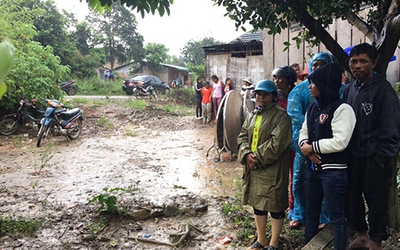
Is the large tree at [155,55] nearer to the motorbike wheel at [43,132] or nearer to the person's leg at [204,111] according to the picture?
the person's leg at [204,111]

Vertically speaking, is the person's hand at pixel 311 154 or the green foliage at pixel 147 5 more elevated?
the green foliage at pixel 147 5

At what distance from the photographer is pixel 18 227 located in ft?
10.6

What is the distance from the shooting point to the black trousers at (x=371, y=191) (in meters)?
2.33

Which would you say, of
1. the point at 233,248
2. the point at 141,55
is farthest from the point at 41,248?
the point at 141,55

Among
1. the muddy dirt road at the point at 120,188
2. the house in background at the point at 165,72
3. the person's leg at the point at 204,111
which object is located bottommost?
the muddy dirt road at the point at 120,188

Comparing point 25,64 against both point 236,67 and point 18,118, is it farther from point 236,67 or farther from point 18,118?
point 236,67

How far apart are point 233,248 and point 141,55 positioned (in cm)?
2766

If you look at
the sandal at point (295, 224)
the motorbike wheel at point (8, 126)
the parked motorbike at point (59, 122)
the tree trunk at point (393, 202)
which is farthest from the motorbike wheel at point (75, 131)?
the tree trunk at point (393, 202)

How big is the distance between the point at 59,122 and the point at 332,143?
757 centimetres

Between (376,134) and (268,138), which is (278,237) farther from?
(376,134)

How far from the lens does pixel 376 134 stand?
2.31 meters

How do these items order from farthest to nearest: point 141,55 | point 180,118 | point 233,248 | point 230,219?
point 141,55 → point 180,118 → point 230,219 → point 233,248

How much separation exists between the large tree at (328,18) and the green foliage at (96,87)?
61.3 feet

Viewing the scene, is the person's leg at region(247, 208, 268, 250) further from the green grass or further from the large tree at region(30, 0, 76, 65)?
the large tree at region(30, 0, 76, 65)
